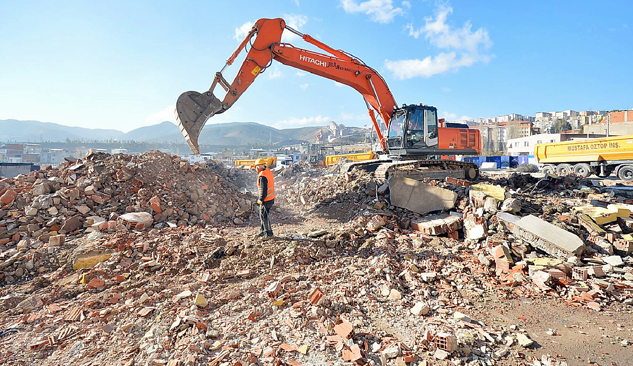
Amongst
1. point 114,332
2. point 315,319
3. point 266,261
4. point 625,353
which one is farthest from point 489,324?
point 114,332

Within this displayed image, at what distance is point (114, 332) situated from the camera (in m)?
3.05

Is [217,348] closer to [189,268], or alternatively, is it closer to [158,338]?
[158,338]

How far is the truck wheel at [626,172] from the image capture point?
1263cm

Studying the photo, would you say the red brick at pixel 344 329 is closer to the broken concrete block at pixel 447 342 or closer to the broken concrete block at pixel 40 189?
the broken concrete block at pixel 447 342

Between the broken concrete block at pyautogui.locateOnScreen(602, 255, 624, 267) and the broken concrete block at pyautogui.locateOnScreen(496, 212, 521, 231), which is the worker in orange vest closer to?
the broken concrete block at pyautogui.locateOnScreen(496, 212, 521, 231)

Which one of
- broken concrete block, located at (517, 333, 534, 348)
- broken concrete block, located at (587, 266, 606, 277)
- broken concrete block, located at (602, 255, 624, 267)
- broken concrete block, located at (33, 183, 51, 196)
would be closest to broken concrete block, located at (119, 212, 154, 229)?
broken concrete block, located at (33, 183, 51, 196)

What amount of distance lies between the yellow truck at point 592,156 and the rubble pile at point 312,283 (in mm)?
8526

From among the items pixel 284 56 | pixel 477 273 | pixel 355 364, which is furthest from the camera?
pixel 284 56

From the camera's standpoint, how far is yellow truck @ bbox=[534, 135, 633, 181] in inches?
505

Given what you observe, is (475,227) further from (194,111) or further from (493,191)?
(194,111)

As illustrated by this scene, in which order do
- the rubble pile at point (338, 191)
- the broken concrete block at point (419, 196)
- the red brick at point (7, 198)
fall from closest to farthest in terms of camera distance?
the red brick at point (7, 198)
the broken concrete block at point (419, 196)
the rubble pile at point (338, 191)

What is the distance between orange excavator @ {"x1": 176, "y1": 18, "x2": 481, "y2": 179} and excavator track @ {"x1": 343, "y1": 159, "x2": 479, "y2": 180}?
26mm

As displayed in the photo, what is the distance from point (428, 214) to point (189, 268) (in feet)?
16.2

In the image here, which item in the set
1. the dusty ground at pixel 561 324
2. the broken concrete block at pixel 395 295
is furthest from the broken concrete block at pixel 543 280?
the broken concrete block at pixel 395 295
